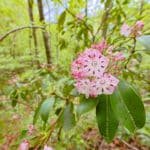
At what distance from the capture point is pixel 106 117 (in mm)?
524

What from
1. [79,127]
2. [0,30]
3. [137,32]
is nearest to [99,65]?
[137,32]

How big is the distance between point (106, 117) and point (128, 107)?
5cm

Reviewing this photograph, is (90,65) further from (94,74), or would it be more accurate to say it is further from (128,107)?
(128,107)

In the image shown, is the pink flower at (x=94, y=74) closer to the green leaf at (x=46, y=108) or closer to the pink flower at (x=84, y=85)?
the pink flower at (x=84, y=85)

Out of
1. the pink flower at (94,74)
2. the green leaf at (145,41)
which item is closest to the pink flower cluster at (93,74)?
the pink flower at (94,74)

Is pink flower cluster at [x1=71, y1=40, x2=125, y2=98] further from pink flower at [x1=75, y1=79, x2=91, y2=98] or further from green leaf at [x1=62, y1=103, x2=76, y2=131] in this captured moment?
green leaf at [x1=62, y1=103, x2=76, y2=131]

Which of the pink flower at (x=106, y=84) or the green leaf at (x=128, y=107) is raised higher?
the pink flower at (x=106, y=84)

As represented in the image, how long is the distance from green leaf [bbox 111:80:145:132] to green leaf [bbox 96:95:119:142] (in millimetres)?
17

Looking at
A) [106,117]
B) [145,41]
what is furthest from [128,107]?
[145,41]

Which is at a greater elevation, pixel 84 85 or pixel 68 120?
pixel 84 85

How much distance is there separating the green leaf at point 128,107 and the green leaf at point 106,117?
0.05ft

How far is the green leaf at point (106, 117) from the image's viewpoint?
20.6 inches

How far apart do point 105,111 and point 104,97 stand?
0.03 meters

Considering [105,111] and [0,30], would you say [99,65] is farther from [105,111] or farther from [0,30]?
[0,30]
